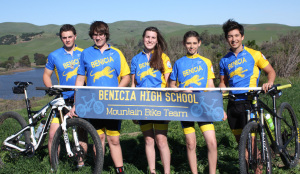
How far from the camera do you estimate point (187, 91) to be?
4.21m

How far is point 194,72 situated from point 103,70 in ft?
4.18

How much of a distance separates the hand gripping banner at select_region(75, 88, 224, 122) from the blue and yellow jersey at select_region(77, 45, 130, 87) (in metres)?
0.17

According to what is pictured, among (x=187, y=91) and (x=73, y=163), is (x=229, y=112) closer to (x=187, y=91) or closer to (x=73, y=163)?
(x=187, y=91)

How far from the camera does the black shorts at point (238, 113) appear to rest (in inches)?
171

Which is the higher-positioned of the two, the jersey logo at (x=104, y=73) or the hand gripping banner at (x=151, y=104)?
the jersey logo at (x=104, y=73)

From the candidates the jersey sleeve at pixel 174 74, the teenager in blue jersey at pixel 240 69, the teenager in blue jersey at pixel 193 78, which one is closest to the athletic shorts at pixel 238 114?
the teenager in blue jersey at pixel 240 69

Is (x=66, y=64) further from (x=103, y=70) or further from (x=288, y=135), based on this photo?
(x=288, y=135)

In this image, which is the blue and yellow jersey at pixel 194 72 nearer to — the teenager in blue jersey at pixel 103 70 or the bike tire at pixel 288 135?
the teenager in blue jersey at pixel 103 70

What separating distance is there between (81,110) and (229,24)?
2.44 metres

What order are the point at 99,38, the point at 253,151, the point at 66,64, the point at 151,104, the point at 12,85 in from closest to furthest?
1. the point at 253,151
2. the point at 151,104
3. the point at 99,38
4. the point at 66,64
5. the point at 12,85

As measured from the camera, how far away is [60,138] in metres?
4.46

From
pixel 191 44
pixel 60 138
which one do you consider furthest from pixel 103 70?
pixel 191 44

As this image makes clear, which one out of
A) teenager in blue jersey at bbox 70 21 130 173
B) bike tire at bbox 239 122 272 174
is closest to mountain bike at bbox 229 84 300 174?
bike tire at bbox 239 122 272 174

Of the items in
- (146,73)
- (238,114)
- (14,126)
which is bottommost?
(14,126)
